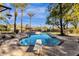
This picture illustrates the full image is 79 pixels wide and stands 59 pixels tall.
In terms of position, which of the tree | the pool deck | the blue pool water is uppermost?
the tree

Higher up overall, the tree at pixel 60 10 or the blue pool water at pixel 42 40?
the tree at pixel 60 10

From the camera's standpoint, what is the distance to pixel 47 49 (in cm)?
148

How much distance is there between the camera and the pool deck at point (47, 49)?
147cm

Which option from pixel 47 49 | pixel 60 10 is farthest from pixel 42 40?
pixel 60 10

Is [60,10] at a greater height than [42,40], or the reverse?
[60,10]

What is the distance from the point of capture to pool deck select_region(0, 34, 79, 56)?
1474 millimetres

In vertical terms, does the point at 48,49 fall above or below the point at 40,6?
below

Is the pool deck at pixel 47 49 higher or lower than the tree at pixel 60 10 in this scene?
lower

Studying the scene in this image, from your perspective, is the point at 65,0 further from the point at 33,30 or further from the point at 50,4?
the point at 33,30

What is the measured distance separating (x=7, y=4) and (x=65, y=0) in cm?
45

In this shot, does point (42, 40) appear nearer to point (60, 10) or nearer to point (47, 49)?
point (47, 49)

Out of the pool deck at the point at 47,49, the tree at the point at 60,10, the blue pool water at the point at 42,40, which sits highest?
the tree at the point at 60,10

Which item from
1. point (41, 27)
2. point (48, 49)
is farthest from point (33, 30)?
point (48, 49)

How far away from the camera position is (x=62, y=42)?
1.50m
